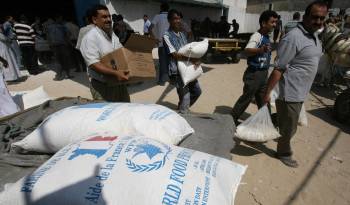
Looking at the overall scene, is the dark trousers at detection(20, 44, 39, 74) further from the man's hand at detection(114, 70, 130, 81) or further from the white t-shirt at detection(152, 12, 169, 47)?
the man's hand at detection(114, 70, 130, 81)

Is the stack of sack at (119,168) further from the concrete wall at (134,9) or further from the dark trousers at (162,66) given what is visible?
the concrete wall at (134,9)

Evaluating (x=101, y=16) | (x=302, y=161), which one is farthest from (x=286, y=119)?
(x=101, y=16)

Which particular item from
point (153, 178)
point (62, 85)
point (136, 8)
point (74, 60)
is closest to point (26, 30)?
point (74, 60)

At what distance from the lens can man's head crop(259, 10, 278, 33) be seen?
3.07 m

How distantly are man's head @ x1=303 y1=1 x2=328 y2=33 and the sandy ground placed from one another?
61.8 inches

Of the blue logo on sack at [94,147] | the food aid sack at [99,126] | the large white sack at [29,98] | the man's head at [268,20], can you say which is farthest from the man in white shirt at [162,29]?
the blue logo on sack at [94,147]

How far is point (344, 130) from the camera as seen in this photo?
152 inches

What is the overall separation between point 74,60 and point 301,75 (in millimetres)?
7277

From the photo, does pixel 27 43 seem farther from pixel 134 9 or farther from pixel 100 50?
pixel 100 50

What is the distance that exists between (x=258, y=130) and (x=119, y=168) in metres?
1.68

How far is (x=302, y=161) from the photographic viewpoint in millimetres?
3064

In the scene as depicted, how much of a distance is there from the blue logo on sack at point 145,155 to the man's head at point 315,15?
188 cm

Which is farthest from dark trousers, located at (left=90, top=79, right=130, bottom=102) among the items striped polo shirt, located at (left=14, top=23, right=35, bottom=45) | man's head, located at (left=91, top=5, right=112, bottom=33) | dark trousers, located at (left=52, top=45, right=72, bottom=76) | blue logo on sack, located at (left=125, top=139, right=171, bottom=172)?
striped polo shirt, located at (left=14, top=23, right=35, bottom=45)

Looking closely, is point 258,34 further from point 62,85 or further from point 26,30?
point 26,30
